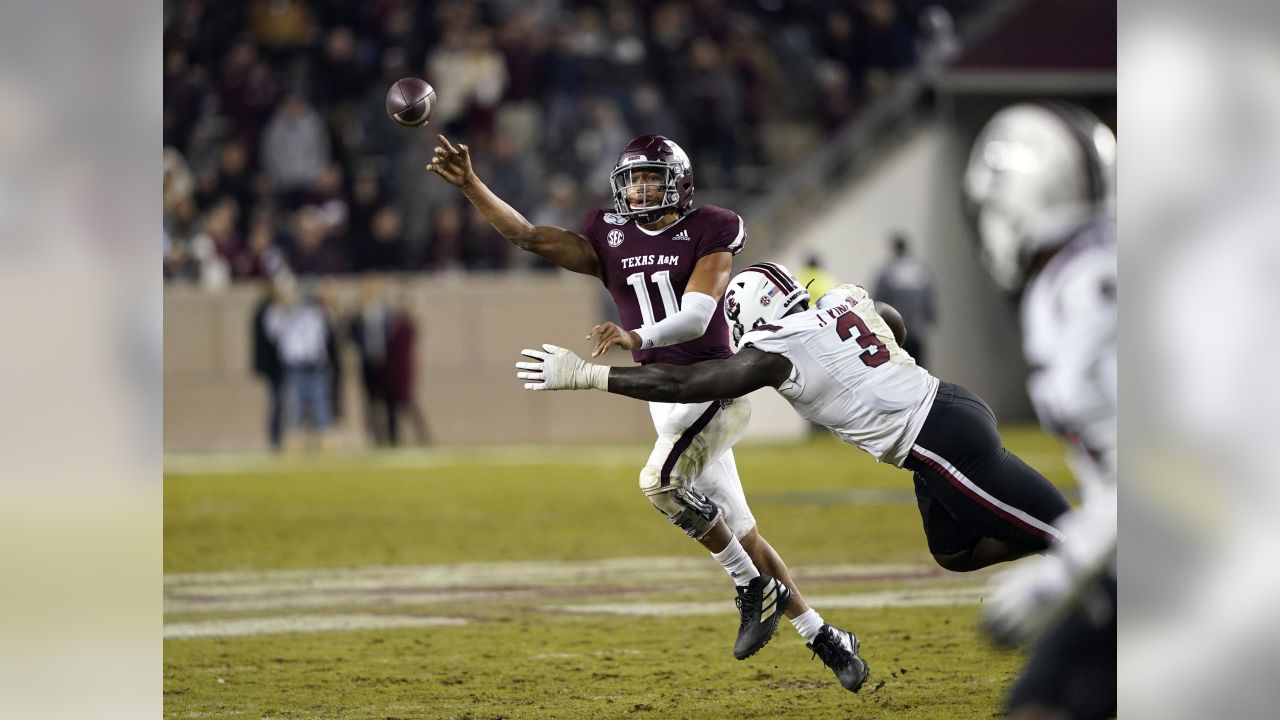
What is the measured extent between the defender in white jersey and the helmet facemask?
1.06m

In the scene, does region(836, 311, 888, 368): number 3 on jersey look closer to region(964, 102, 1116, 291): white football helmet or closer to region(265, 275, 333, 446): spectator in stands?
region(964, 102, 1116, 291): white football helmet

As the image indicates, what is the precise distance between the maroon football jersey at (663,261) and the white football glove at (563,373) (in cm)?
108

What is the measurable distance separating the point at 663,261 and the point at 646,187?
304 mm

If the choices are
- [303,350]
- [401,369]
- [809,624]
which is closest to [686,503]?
[809,624]

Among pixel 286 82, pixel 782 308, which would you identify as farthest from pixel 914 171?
pixel 782 308

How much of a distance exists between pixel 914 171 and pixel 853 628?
14.6 m

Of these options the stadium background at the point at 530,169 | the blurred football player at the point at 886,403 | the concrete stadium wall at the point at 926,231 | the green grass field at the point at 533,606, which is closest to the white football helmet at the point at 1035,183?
the blurred football player at the point at 886,403

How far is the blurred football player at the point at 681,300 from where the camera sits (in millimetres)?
6504

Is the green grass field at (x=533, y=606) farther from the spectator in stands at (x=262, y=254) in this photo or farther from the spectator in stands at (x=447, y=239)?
the spectator in stands at (x=447, y=239)

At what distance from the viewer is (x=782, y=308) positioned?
19.5 feet

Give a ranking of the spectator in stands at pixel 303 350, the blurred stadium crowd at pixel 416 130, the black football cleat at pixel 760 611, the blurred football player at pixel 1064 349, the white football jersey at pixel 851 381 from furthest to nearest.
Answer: the blurred stadium crowd at pixel 416 130, the spectator in stands at pixel 303 350, the black football cleat at pixel 760 611, the white football jersey at pixel 851 381, the blurred football player at pixel 1064 349

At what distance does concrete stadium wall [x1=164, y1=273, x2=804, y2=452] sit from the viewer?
68.5 feet
